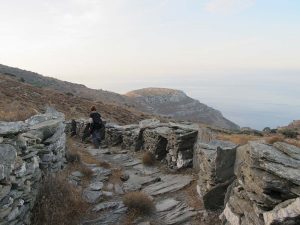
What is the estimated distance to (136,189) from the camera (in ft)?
42.8

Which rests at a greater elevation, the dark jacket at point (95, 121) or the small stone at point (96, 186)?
the dark jacket at point (95, 121)

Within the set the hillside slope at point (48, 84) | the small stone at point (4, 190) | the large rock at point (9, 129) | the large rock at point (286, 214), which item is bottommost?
the hillside slope at point (48, 84)

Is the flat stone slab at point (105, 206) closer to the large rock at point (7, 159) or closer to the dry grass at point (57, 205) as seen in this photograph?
the dry grass at point (57, 205)

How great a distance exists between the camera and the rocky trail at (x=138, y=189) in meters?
10.3

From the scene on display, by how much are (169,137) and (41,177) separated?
23.0 ft

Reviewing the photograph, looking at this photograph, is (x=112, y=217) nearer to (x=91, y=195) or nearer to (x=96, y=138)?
(x=91, y=195)

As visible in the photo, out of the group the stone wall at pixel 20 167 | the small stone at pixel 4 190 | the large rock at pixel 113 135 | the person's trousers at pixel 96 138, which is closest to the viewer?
the small stone at pixel 4 190

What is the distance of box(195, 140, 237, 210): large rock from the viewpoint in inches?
411

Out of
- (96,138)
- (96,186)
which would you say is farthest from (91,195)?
(96,138)

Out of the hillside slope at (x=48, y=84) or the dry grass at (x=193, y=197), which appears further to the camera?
the hillside slope at (x=48, y=84)

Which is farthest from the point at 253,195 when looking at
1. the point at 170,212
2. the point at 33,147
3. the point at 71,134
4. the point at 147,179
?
the point at 71,134

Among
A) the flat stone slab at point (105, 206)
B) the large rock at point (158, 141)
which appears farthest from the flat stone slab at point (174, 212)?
the large rock at point (158, 141)

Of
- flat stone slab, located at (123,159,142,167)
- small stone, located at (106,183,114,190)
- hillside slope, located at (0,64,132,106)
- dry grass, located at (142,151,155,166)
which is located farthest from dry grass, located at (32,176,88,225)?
hillside slope, located at (0,64,132,106)

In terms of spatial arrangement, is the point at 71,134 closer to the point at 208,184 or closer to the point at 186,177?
the point at 186,177
